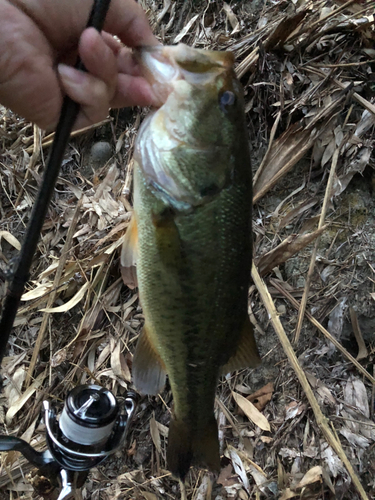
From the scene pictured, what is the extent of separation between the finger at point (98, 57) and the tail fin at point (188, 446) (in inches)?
57.5

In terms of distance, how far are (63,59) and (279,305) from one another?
1.90 m

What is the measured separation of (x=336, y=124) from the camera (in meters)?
2.46

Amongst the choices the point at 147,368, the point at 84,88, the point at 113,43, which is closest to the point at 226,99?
the point at 84,88

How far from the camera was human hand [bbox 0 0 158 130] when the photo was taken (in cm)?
137

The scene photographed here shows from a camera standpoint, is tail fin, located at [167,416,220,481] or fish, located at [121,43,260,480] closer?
fish, located at [121,43,260,480]

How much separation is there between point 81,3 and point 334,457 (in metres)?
2.69

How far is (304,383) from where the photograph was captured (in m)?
2.18

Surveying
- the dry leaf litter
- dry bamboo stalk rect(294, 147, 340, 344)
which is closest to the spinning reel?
the dry leaf litter

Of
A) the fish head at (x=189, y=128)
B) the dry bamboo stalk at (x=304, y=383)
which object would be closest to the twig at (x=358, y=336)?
the dry bamboo stalk at (x=304, y=383)

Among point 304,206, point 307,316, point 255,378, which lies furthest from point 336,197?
point 255,378

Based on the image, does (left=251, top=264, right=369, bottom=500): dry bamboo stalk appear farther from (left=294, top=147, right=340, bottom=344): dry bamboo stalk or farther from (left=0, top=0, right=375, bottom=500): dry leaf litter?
(left=294, top=147, right=340, bottom=344): dry bamboo stalk

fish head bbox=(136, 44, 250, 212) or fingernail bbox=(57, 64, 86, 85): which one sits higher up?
fingernail bbox=(57, 64, 86, 85)

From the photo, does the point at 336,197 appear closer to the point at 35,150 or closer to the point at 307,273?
the point at 307,273

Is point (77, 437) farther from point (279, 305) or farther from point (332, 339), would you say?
point (332, 339)
